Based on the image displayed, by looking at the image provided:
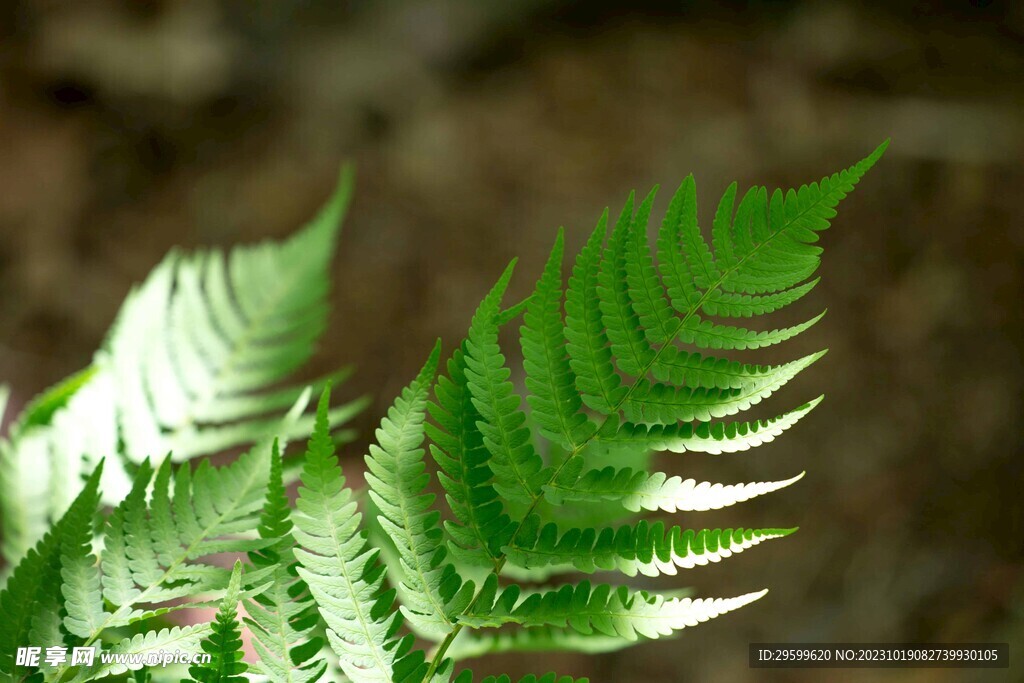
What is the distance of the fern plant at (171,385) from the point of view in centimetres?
62

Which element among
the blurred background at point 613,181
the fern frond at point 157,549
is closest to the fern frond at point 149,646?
the fern frond at point 157,549

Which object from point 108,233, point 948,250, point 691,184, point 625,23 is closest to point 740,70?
point 625,23

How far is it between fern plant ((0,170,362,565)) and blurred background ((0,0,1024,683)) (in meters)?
1.36

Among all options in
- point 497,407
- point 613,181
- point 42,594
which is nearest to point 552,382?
point 497,407

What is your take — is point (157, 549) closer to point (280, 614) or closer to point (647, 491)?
point (280, 614)

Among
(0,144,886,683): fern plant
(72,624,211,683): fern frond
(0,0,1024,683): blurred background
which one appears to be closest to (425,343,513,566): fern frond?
(0,144,886,683): fern plant

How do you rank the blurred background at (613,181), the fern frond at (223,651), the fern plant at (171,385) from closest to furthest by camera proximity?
the fern frond at (223,651), the fern plant at (171,385), the blurred background at (613,181)

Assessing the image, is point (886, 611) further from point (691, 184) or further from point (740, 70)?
point (691, 184)

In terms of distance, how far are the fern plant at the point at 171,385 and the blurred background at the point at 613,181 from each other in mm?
1356

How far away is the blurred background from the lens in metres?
2.01

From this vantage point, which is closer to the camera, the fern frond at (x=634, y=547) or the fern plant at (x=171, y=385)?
the fern frond at (x=634, y=547)

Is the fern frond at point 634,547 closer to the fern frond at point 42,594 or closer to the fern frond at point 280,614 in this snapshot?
the fern frond at point 280,614

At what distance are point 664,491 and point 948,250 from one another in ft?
6.90

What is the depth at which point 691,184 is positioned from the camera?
0.41 m
